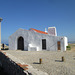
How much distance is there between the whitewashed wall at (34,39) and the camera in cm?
1481

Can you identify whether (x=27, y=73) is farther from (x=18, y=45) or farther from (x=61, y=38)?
(x=18, y=45)

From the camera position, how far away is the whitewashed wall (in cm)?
1481

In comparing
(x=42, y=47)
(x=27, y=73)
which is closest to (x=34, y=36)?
(x=42, y=47)

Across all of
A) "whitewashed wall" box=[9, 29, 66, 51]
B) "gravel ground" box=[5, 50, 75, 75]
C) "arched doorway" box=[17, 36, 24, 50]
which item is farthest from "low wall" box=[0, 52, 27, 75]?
"arched doorway" box=[17, 36, 24, 50]

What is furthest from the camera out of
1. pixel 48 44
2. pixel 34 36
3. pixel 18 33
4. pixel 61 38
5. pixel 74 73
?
pixel 18 33

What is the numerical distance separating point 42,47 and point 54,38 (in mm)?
2852

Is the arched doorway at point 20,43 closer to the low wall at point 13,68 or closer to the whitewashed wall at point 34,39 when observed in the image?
the whitewashed wall at point 34,39

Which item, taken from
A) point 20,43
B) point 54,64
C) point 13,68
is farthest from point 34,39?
point 13,68

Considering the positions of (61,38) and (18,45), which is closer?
(61,38)

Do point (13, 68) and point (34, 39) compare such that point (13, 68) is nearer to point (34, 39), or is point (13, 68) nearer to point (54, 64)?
point (54, 64)

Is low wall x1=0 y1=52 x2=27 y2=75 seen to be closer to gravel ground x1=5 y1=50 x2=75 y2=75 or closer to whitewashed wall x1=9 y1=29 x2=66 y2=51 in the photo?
gravel ground x1=5 y1=50 x2=75 y2=75

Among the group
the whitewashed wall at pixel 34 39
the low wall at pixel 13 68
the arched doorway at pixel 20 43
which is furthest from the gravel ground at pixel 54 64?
the arched doorway at pixel 20 43

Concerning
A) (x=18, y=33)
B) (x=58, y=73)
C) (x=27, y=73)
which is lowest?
(x=58, y=73)

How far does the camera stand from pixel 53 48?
15.0 meters
